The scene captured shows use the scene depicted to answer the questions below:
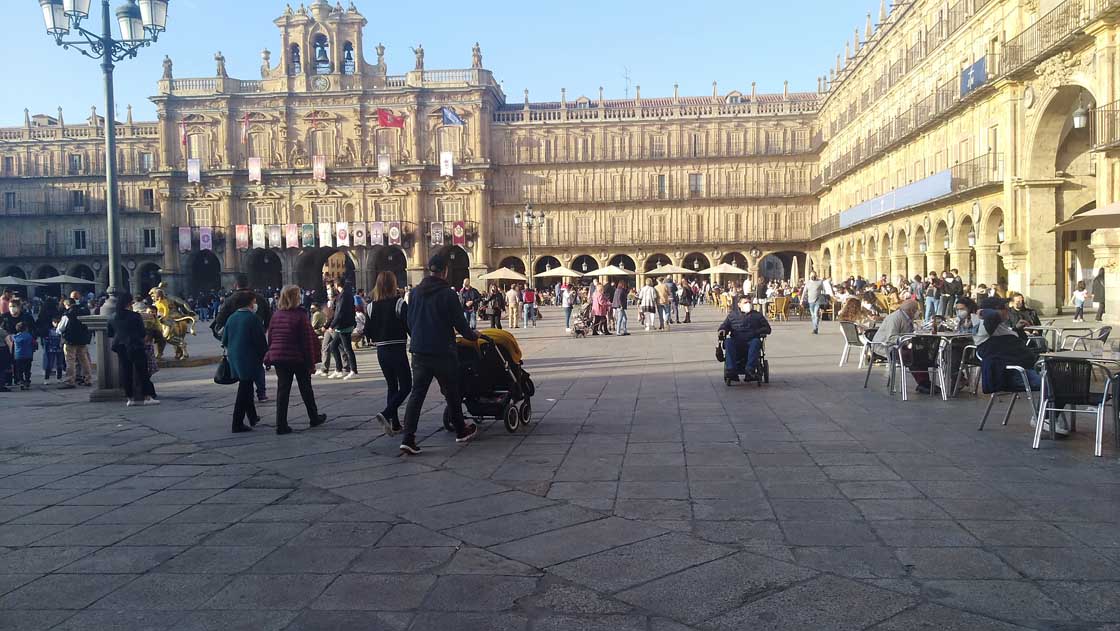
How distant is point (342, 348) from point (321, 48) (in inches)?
1526

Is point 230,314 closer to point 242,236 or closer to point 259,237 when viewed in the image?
point 259,237

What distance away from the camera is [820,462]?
5793 millimetres

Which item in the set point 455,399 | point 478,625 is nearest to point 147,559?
point 478,625

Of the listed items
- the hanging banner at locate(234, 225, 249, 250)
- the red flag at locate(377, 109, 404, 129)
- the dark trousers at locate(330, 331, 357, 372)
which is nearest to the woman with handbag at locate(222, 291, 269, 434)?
the dark trousers at locate(330, 331, 357, 372)

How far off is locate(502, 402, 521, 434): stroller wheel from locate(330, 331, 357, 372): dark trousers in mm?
5163

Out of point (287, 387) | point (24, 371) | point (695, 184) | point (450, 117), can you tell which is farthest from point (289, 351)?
point (695, 184)

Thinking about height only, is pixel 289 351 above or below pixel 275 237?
below

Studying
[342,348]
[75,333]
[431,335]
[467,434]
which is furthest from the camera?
[342,348]

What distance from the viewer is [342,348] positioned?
12422mm

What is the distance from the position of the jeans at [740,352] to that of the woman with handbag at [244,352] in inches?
201

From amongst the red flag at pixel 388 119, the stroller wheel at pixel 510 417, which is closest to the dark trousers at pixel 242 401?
the stroller wheel at pixel 510 417

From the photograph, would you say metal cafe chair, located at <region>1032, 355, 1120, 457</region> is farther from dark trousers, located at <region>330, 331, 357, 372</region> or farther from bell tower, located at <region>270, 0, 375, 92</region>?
bell tower, located at <region>270, 0, 375, 92</region>

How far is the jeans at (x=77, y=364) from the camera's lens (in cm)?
1219

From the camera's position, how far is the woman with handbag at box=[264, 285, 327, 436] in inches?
295
